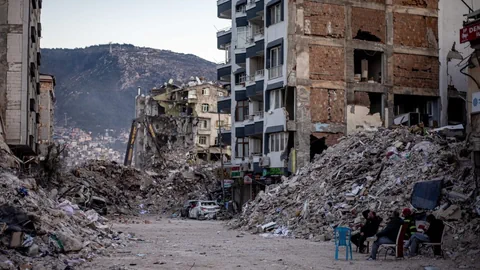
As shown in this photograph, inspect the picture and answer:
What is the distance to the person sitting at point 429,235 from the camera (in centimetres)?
1831

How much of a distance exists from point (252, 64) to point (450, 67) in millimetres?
13832

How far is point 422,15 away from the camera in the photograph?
48.5 m

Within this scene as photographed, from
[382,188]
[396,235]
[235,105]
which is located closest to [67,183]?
[235,105]

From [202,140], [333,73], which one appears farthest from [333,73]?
[202,140]

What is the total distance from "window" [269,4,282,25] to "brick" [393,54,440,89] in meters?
8.33

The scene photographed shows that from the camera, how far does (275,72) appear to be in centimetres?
4606

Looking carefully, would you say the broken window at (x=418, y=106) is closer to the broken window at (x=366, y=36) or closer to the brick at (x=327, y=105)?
the broken window at (x=366, y=36)

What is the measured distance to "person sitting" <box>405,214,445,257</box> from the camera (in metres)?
18.3

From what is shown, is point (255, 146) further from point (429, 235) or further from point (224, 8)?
point (429, 235)

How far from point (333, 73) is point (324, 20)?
3414 mm

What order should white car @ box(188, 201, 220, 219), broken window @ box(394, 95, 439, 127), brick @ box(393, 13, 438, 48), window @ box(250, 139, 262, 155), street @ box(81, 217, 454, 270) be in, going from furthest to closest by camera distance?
1. window @ box(250, 139, 262, 155)
2. white car @ box(188, 201, 220, 219)
3. broken window @ box(394, 95, 439, 127)
4. brick @ box(393, 13, 438, 48)
5. street @ box(81, 217, 454, 270)

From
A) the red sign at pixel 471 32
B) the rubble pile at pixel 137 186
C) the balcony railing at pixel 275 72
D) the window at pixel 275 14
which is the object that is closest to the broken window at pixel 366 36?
the window at pixel 275 14

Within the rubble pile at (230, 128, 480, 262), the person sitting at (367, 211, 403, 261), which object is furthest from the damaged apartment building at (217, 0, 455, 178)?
the person sitting at (367, 211, 403, 261)

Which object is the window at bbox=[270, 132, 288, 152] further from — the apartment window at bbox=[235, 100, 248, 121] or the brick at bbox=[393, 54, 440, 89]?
the brick at bbox=[393, 54, 440, 89]
